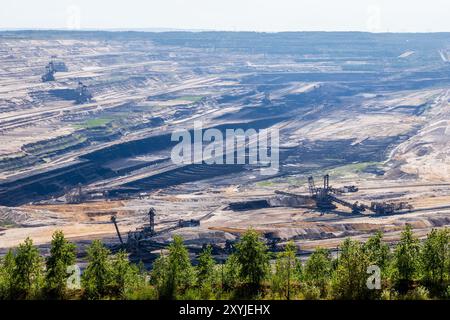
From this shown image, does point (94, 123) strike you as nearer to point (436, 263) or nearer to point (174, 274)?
point (174, 274)

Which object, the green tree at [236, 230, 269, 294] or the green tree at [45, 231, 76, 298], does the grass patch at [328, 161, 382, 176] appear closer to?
the green tree at [236, 230, 269, 294]

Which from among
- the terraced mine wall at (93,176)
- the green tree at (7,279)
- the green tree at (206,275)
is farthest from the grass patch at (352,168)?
the green tree at (7,279)

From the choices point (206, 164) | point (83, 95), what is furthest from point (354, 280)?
point (83, 95)

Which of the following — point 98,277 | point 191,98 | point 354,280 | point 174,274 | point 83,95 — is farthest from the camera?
point 191,98

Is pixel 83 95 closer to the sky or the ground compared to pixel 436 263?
closer to the sky

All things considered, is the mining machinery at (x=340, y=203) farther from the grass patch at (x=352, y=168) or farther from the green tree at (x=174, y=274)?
the green tree at (x=174, y=274)

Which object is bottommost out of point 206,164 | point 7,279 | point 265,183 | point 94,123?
point 7,279
